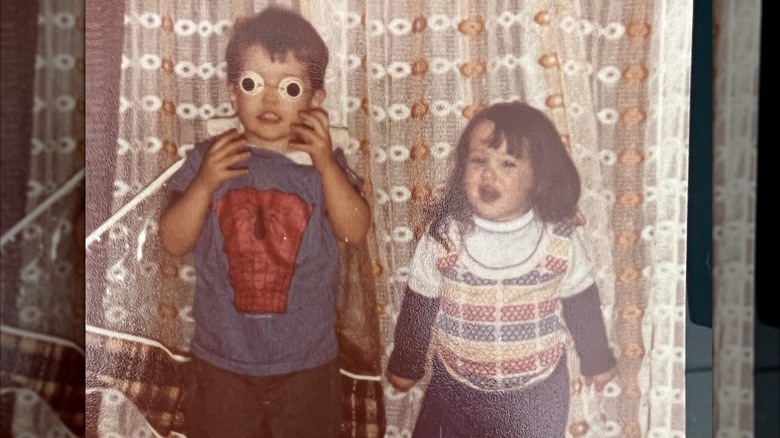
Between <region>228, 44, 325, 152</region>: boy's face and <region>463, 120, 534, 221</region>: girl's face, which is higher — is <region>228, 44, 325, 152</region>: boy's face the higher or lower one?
the higher one

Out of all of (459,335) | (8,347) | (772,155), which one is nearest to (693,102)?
(772,155)

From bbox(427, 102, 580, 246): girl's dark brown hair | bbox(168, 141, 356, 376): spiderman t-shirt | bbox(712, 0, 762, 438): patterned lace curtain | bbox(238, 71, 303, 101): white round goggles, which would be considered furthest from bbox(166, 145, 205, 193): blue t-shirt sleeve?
bbox(712, 0, 762, 438): patterned lace curtain

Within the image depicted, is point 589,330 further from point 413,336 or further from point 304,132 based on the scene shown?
point 304,132

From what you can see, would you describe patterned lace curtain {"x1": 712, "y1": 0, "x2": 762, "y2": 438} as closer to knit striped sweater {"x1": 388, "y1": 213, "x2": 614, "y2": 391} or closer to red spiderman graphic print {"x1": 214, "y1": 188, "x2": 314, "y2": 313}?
knit striped sweater {"x1": 388, "y1": 213, "x2": 614, "y2": 391}

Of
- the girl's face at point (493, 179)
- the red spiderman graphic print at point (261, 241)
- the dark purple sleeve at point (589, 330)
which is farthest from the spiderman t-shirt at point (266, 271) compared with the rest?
the dark purple sleeve at point (589, 330)

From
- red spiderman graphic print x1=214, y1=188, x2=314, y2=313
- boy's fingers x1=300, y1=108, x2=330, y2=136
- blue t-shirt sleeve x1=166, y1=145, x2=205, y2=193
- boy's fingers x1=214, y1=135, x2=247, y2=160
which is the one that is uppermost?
boy's fingers x1=300, y1=108, x2=330, y2=136

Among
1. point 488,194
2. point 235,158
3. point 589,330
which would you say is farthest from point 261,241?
point 589,330

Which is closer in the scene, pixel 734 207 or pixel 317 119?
pixel 317 119
